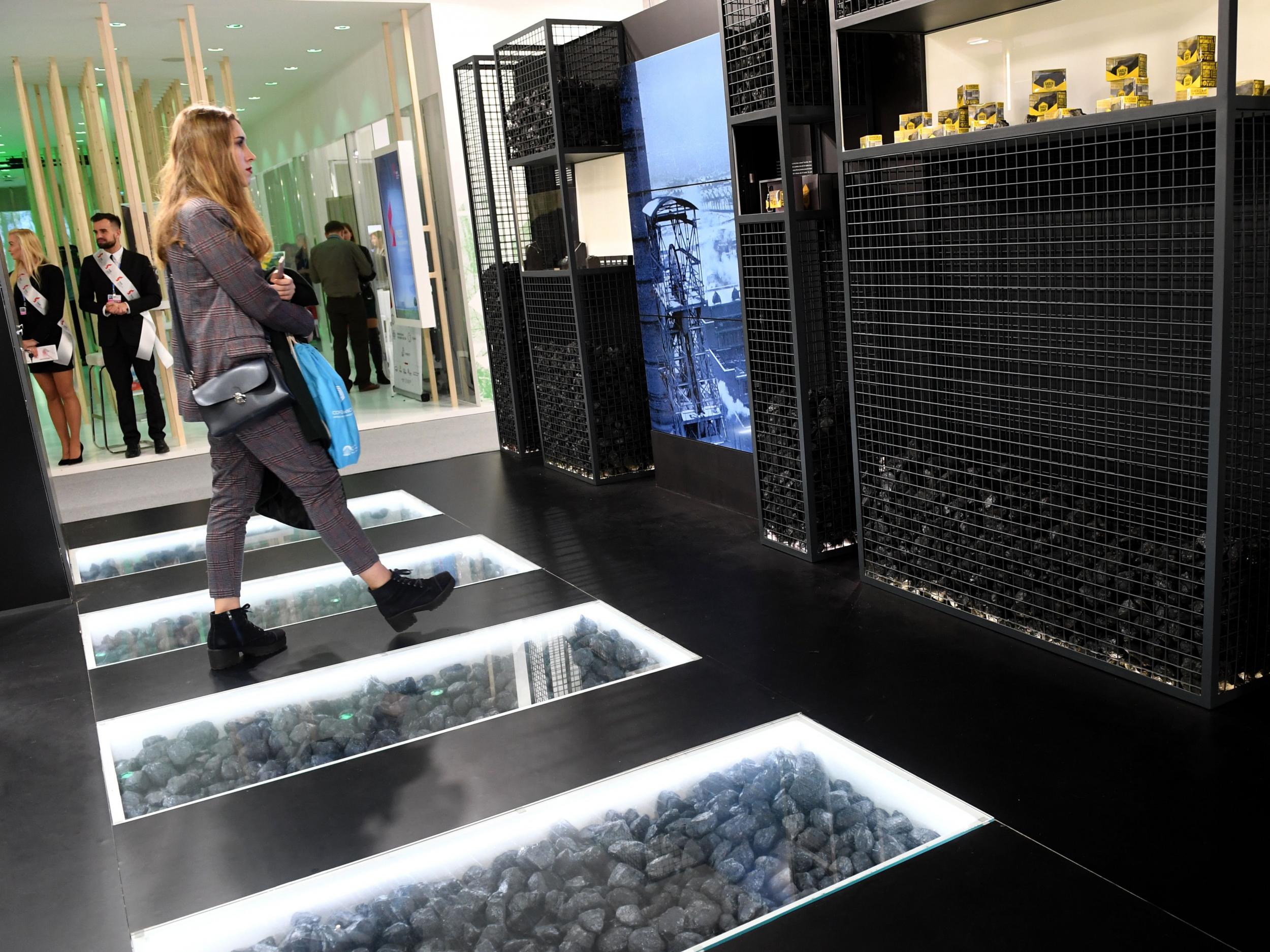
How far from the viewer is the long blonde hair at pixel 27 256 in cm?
671

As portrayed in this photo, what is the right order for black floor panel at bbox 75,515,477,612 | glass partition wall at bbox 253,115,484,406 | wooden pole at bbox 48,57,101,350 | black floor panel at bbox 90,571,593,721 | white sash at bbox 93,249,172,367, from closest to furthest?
black floor panel at bbox 90,571,593,721 → black floor panel at bbox 75,515,477,612 → white sash at bbox 93,249,172,367 → wooden pole at bbox 48,57,101,350 → glass partition wall at bbox 253,115,484,406

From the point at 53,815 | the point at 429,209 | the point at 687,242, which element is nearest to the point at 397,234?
the point at 429,209

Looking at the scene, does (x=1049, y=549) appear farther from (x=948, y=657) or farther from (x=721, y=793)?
(x=721, y=793)

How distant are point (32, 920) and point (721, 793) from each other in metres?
1.40

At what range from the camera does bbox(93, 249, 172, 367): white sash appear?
6777mm

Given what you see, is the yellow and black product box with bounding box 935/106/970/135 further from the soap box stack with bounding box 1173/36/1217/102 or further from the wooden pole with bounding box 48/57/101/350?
the wooden pole with bounding box 48/57/101/350

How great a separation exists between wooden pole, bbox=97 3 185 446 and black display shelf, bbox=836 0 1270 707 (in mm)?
5252

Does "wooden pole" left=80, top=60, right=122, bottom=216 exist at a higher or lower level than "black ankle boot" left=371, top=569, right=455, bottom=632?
higher

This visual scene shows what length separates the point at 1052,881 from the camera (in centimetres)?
187

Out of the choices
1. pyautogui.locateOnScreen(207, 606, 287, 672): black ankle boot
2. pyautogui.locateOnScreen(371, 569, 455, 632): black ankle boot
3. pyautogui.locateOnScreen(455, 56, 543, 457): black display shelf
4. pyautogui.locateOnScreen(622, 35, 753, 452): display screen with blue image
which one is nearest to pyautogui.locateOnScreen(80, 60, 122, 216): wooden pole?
pyautogui.locateOnScreen(455, 56, 543, 457): black display shelf

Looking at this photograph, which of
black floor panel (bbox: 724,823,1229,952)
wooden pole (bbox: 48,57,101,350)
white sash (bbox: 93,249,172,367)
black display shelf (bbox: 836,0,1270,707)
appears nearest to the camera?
black floor panel (bbox: 724,823,1229,952)

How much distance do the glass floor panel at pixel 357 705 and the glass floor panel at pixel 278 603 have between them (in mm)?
631

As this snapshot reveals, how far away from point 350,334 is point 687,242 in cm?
487

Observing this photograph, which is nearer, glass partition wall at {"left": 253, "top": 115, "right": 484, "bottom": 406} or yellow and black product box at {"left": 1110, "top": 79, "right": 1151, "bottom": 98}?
yellow and black product box at {"left": 1110, "top": 79, "right": 1151, "bottom": 98}
